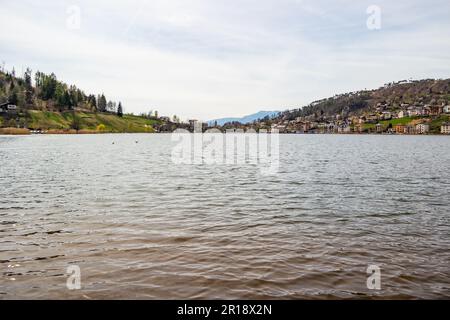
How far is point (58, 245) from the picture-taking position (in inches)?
585

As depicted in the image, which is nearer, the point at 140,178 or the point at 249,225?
the point at 249,225

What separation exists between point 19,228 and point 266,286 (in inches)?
535

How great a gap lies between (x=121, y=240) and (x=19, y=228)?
20.1 ft

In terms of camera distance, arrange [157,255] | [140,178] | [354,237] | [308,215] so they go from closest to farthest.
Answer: [157,255], [354,237], [308,215], [140,178]

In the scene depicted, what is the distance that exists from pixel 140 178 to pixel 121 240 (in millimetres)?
23932

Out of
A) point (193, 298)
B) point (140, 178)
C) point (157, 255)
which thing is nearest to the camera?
point (193, 298)

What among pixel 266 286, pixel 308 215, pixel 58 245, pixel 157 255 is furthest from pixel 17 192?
pixel 266 286

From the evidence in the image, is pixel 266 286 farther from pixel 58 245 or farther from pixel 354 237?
pixel 58 245

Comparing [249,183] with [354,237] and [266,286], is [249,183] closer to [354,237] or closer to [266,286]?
[354,237]

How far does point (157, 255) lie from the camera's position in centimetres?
1375
